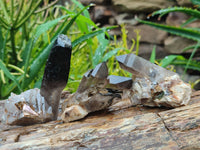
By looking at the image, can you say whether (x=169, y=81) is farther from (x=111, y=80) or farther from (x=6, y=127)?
(x=6, y=127)

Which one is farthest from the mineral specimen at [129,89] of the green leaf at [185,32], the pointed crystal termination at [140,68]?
the green leaf at [185,32]

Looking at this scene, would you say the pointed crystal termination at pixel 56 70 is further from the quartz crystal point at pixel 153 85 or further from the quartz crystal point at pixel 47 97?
the quartz crystal point at pixel 153 85

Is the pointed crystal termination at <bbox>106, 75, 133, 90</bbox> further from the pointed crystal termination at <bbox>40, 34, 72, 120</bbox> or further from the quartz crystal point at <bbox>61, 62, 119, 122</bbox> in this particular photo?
the pointed crystal termination at <bbox>40, 34, 72, 120</bbox>

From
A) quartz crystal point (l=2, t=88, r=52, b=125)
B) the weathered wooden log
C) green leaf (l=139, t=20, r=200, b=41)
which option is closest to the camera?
the weathered wooden log

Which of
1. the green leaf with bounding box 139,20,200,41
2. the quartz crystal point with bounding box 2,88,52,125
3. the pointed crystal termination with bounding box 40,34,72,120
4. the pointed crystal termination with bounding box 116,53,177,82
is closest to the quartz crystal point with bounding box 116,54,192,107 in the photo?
the pointed crystal termination with bounding box 116,53,177,82

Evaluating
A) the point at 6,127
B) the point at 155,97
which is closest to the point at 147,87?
the point at 155,97

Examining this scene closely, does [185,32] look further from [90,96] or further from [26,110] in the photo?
[26,110]

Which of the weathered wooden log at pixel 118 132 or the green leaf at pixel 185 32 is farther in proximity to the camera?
the green leaf at pixel 185 32
